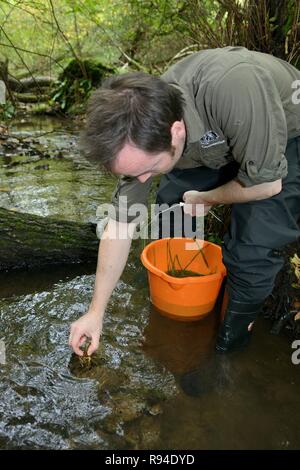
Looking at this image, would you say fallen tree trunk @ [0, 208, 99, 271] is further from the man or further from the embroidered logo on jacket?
the embroidered logo on jacket

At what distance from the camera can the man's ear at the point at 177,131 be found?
1462mm

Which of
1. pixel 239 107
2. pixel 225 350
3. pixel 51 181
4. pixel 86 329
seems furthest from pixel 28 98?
pixel 239 107

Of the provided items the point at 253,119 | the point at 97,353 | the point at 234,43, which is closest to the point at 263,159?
the point at 253,119

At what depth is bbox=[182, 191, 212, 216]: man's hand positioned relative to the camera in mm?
2007

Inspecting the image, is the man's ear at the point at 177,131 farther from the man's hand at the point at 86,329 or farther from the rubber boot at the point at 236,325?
the rubber boot at the point at 236,325

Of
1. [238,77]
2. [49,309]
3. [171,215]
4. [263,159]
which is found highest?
[238,77]

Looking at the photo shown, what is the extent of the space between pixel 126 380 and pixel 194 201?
917 millimetres

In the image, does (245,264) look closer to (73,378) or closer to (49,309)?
(73,378)

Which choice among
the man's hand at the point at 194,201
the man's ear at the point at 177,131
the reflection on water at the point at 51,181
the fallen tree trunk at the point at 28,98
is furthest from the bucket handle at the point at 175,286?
the fallen tree trunk at the point at 28,98

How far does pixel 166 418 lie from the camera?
178 centimetres

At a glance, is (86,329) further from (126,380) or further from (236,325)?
(236,325)

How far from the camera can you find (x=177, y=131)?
1489 millimetres

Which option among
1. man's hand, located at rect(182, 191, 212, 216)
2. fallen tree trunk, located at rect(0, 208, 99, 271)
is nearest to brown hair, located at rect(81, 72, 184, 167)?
man's hand, located at rect(182, 191, 212, 216)
